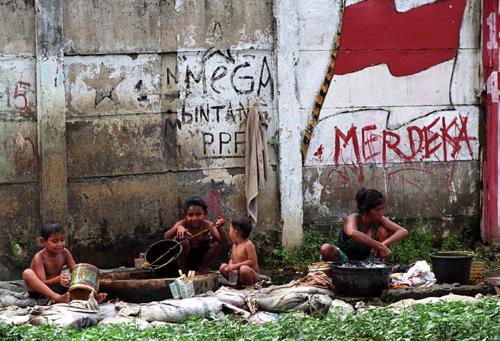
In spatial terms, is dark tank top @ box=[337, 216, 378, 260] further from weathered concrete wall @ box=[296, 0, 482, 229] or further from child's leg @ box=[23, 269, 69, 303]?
child's leg @ box=[23, 269, 69, 303]

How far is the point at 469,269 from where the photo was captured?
32.1ft

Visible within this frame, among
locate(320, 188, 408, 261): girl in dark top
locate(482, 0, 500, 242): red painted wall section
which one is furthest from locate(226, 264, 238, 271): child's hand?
locate(482, 0, 500, 242): red painted wall section

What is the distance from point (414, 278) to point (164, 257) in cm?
243

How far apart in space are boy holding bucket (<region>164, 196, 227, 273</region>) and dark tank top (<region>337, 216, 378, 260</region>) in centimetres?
121

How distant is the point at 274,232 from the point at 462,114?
2650 mm

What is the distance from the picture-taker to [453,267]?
31.8 ft

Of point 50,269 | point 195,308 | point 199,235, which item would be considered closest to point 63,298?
point 50,269

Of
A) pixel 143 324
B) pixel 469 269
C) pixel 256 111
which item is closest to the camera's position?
pixel 143 324

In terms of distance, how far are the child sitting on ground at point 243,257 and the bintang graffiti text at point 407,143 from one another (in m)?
1.82

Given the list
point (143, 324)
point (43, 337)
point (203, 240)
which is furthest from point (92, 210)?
point (43, 337)

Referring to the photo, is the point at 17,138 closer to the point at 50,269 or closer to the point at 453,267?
the point at 50,269

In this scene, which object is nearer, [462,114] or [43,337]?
[43,337]

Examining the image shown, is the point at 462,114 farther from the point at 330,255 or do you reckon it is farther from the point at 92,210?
the point at 92,210

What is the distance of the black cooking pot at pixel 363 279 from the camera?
371 inches
